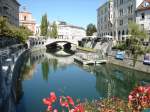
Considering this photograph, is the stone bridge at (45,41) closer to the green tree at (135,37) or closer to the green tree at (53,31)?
the green tree at (53,31)

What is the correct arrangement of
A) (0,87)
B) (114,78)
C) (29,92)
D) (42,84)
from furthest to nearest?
(114,78) < (42,84) < (29,92) < (0,87)

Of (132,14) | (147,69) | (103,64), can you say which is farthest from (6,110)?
(132,14)

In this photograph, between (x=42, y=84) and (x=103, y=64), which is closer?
(x=42, y=84)

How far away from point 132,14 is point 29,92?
4047 cm

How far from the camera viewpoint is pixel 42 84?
35.2 meters

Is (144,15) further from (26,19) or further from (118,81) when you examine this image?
(26,19)

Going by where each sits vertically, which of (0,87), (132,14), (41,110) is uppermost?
(132,14)

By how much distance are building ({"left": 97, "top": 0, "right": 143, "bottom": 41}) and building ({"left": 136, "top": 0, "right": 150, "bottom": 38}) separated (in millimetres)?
1509

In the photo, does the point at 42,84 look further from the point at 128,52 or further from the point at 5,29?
the point at 5,29

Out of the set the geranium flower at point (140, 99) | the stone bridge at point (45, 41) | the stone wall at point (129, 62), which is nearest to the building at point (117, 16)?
the stone wall at point (129, 62)

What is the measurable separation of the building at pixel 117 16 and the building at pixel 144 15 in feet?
4.95

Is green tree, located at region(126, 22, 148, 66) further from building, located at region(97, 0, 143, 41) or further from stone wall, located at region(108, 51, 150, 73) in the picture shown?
building, located at region(97, 0, 143, 41)

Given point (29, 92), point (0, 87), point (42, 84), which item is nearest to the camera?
point (0, 87)

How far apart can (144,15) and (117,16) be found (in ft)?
49.7
